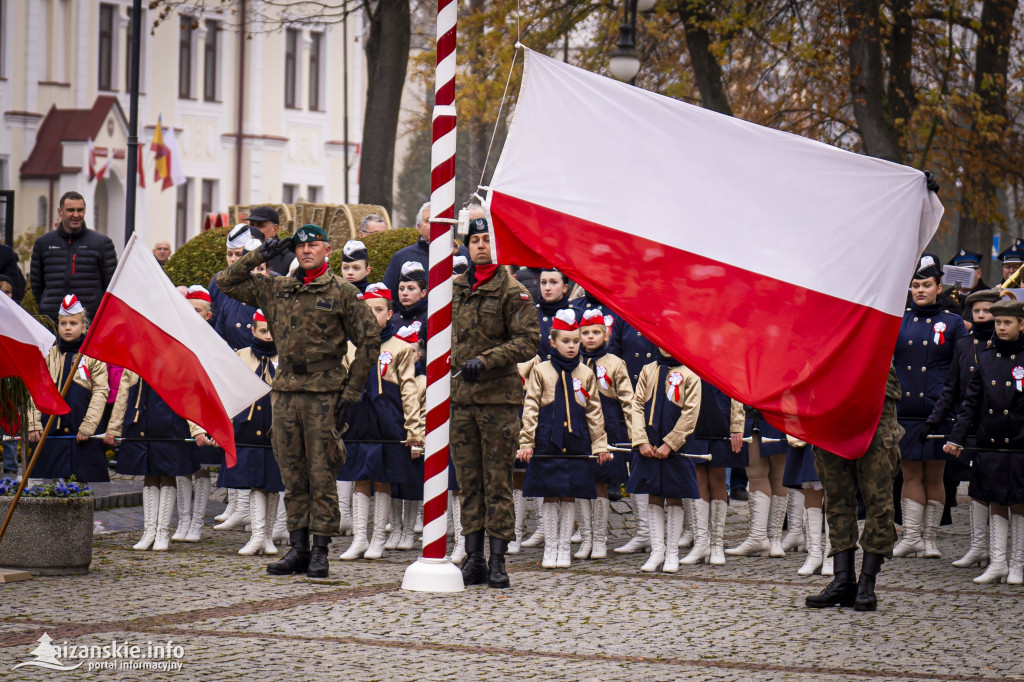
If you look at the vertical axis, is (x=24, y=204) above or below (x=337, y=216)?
above

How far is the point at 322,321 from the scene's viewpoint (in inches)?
413

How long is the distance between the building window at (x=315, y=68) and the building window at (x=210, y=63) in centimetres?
414

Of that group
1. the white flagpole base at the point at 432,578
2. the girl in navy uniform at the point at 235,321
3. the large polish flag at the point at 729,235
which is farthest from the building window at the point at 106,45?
the large polish flag at the point at 729,235

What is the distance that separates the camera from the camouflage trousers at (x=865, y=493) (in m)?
9.59

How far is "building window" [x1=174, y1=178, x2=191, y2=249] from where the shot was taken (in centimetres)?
5009

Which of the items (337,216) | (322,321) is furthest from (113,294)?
(337,216)

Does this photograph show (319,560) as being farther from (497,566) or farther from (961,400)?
(961,400)

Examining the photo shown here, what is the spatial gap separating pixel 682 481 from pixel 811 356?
3.45 m

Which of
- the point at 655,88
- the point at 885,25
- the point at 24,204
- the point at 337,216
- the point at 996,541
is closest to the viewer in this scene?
the point at 996,541

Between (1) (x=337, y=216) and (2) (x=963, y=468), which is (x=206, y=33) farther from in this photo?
(2) (x=963, y=468)

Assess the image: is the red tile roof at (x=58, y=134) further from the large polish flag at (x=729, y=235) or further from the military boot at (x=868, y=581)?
the large polish flag at (x=729, y=235)

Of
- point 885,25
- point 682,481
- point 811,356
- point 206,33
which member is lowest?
point 682,481

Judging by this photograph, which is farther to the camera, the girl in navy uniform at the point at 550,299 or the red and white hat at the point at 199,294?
the red and white hat at the point at 199,294

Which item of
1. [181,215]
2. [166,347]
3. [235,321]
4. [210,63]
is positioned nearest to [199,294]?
[235,321]
